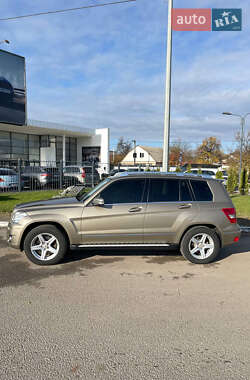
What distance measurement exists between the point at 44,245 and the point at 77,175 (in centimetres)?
1311

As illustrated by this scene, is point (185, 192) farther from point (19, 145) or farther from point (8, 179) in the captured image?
point (19, 145)

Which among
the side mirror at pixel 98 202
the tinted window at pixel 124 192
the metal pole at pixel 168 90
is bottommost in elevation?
the side mirror at pixel 98 202

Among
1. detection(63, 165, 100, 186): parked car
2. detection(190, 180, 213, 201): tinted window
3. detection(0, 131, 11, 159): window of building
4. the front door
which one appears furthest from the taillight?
detection(0, 131, 11, 159): window of building

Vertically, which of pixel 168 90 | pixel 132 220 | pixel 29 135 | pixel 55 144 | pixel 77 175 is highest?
pixel 29 135

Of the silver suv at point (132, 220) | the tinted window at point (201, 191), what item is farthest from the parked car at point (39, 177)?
the tinted window at point (201, 191)

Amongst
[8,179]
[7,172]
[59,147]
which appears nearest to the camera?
[8,179]

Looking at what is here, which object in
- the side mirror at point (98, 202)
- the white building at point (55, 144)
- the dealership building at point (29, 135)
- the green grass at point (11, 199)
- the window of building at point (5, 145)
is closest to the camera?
the side mirror at point (98, 202)

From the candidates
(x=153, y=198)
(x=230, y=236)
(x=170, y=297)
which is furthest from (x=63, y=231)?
(x=230, y=236)

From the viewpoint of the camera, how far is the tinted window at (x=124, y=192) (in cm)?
504

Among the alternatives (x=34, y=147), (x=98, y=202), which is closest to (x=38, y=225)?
(x=98, y=202)

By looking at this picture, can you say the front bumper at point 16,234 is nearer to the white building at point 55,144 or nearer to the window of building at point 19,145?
the white building at point 55,144

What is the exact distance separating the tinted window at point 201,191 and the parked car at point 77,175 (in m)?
12.7

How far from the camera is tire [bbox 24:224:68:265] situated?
4820mm

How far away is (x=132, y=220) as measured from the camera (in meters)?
4.93
